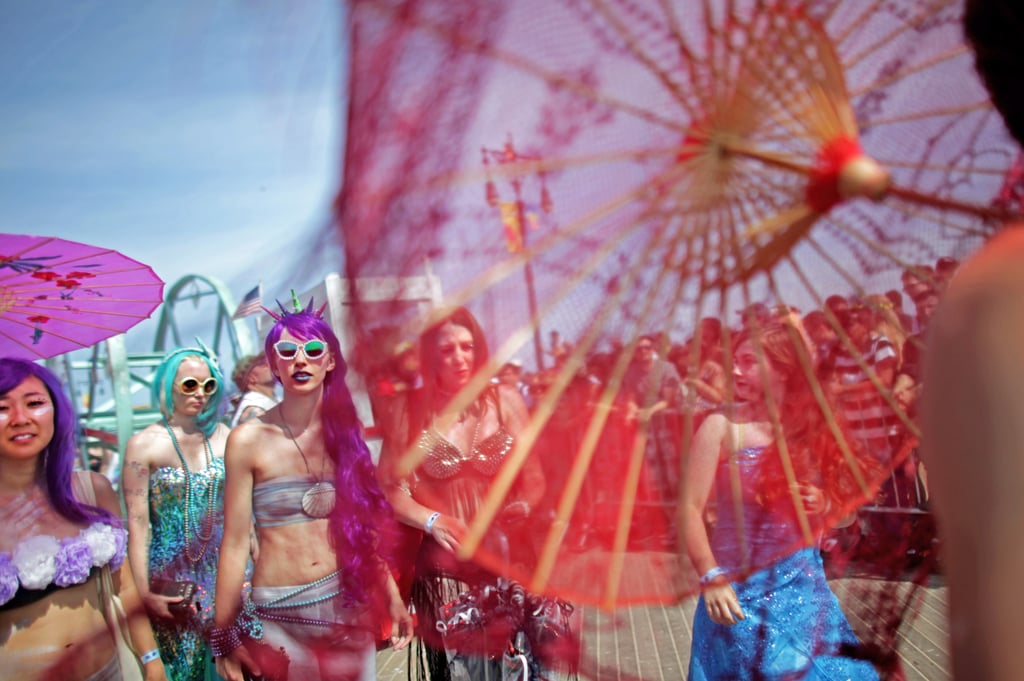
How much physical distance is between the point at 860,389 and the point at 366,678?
2.18 m

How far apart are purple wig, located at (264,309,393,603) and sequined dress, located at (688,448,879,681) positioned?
1219 mm

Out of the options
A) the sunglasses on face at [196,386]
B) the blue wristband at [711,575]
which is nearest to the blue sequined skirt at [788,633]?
the blue wristband at [711,575]

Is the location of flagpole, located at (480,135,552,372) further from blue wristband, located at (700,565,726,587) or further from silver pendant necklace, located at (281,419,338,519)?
silver pendant necklace, located at (281,419,338,519)

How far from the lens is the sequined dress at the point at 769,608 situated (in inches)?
72.0

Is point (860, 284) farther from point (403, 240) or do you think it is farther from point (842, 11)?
point (403, 240)

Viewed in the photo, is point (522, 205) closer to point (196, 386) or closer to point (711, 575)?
point (711, 575)

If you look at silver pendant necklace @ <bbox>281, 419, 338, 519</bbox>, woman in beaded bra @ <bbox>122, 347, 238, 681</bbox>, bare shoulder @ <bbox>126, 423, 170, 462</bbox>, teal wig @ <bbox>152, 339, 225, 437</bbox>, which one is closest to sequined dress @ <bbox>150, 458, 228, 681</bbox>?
woman in beaded bra @ <bbox>122, 347, 238, 681</bbox>

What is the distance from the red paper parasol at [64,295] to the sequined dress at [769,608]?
281 cm

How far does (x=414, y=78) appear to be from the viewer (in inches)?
57.9

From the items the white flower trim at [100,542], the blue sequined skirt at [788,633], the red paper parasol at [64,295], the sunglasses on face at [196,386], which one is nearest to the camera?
the blue sequined skirt at [788,633]

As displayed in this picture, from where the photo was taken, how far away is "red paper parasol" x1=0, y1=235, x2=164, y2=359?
3439mm

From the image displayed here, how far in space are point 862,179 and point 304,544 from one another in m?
2.47

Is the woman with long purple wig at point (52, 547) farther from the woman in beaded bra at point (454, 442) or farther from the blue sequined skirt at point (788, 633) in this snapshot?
the blue sequined skirt at point (788, 633)

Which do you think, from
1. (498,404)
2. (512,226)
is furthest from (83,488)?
(512,226)
